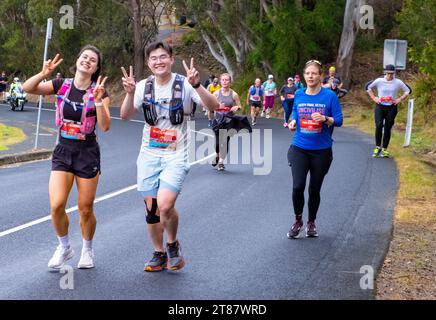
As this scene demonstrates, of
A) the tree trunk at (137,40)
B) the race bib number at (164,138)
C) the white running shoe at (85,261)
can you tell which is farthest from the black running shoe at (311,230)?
the tree trunk at (137,40)

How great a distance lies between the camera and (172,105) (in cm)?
692

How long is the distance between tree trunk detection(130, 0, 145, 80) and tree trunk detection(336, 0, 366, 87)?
14.4 m

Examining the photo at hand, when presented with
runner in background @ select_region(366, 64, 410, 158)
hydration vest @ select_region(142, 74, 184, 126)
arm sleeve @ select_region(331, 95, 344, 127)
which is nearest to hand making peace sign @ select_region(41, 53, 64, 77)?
hydration vest @ select_region(142, 74, 184, 126)

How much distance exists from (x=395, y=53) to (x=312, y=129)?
58.3ft

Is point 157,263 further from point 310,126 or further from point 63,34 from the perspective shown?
point 63,34

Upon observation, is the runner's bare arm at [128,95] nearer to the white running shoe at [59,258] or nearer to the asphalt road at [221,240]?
the white running shoe at [59,258]

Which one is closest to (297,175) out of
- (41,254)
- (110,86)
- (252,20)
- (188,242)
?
(188,242)

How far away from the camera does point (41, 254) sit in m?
8.05

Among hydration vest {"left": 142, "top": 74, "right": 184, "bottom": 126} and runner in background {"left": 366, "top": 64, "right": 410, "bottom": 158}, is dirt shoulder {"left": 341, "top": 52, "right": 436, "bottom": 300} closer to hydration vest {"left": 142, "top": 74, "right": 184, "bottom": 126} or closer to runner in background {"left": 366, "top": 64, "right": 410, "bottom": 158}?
runner in background {"left": 366, "top": 64, "right": 410, "bottom": 158}

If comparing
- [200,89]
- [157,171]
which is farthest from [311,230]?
[200,89]

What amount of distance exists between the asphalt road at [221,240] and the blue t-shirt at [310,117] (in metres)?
1.07

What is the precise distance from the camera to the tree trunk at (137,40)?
1896 inches

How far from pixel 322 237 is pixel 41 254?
3067mm

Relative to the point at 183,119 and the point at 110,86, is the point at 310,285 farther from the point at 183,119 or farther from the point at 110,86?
the point at 110,86
